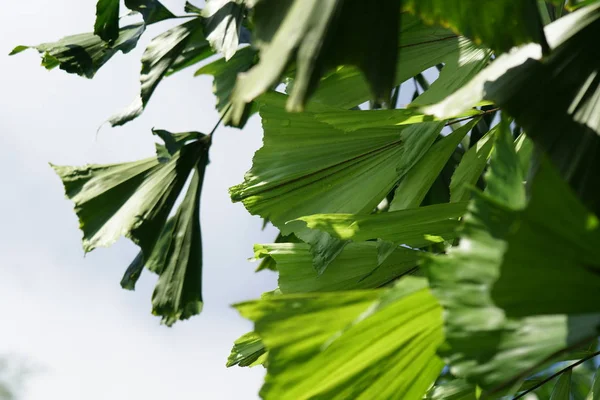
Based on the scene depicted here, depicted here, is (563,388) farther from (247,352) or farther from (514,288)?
(514,288)

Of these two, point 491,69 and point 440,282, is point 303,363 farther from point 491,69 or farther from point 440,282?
point 491,69

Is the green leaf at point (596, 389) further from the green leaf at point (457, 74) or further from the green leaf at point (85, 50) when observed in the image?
the green leaf at point (85, 50)

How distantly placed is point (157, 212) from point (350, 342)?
76 centimetres

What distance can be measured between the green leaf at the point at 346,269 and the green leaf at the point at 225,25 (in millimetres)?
300

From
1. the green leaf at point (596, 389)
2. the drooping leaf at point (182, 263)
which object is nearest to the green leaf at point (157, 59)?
the drooping leaf at point (182, 263)

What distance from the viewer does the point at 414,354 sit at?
20.5 inches

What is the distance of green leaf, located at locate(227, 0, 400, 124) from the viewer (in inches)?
13.4

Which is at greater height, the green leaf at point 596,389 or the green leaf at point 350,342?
the green leaf at point 350,342

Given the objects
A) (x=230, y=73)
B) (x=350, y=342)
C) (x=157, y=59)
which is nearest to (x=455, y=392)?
(x=350, y=342)

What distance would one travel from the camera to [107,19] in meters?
1.15

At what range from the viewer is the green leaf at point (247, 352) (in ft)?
3.25

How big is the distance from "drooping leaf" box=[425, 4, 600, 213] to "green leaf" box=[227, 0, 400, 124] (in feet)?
0.22

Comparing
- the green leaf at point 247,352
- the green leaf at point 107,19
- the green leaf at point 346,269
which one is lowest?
the green leaf at point 247,352

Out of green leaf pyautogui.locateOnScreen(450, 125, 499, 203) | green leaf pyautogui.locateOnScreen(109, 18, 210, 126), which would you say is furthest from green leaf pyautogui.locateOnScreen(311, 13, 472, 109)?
green leaf pyautogui.locateOnScreen(109, 18, 210, 126)
